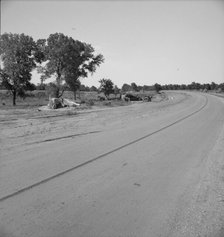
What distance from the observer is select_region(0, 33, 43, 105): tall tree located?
3388 cm

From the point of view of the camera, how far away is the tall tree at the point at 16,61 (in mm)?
33875

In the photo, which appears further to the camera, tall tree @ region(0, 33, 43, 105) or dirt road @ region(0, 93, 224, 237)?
tall tree @ region(0, 33, 43, 105)

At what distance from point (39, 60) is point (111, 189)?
35677 mm

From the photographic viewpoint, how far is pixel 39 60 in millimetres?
36750

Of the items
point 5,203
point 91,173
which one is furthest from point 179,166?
point 5,203

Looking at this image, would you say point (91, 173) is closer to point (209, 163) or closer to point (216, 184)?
point (216, 184)

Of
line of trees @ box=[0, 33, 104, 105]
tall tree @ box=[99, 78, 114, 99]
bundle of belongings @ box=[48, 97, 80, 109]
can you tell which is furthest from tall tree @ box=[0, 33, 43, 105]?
tall tree @ box=[99, 78, 114, 99]

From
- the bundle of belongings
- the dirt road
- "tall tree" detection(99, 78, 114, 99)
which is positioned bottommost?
the dirt road

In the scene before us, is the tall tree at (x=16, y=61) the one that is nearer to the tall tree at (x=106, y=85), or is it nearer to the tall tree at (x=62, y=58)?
the tall tree at (x=62, y=58)

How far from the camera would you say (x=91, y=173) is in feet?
18.7

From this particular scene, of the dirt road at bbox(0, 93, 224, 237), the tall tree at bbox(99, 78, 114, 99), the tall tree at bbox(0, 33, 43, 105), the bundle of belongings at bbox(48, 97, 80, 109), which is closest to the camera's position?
the dirt road at bbox(0, 93, 224, 237)

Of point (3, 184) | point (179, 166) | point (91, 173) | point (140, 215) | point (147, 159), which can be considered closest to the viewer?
point (140, 215)

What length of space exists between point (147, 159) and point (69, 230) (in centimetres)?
389

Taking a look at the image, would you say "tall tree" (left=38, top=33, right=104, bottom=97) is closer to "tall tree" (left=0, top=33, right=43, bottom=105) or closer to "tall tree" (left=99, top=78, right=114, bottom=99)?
"tall tree" (left=0, top=33, right=43, bottom=105)
